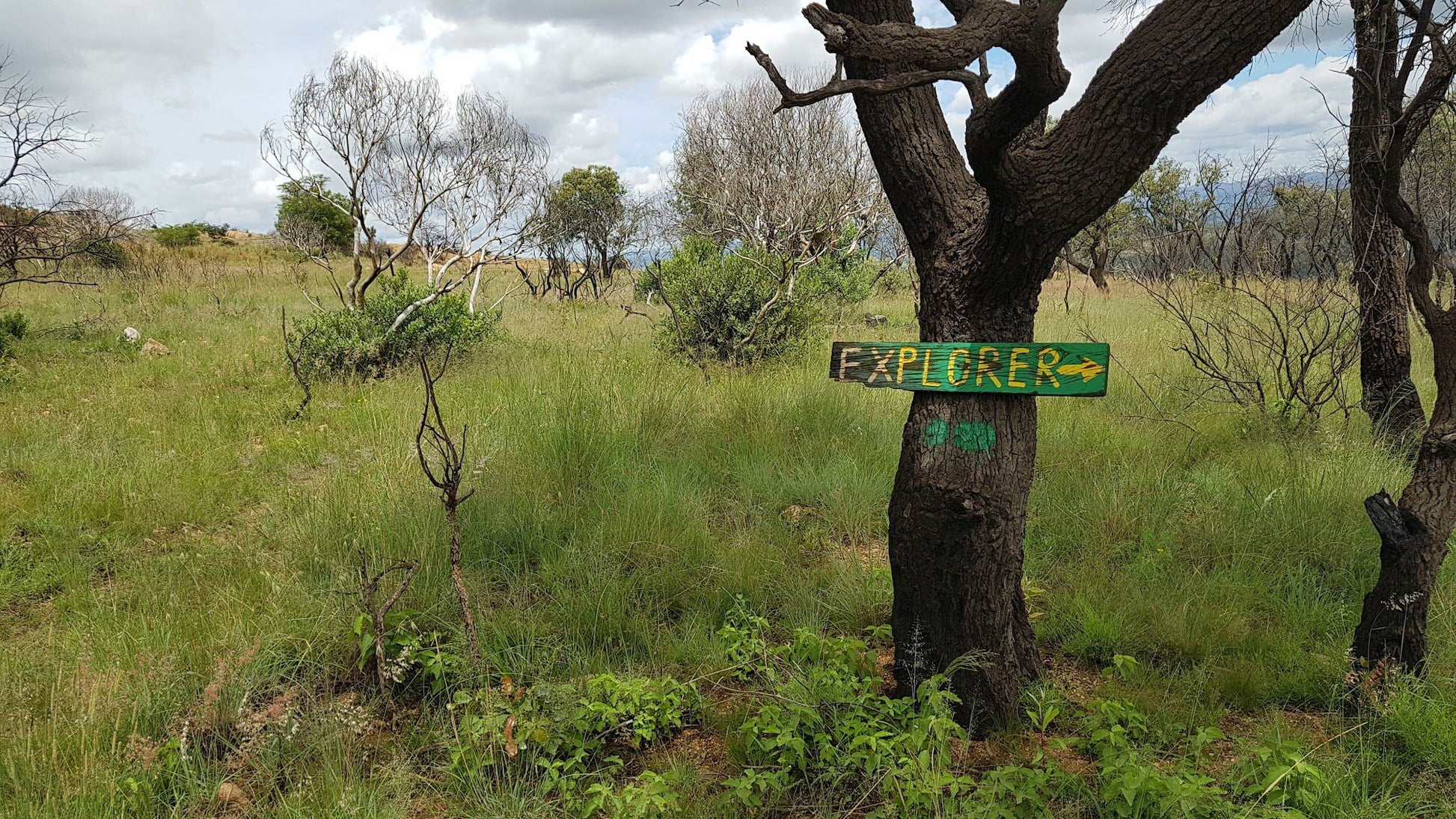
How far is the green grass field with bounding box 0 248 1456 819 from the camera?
2.32m

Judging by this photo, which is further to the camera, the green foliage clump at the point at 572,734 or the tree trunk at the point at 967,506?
the tree trunk at the point at 967,506

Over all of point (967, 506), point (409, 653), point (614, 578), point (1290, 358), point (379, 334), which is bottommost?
point (409, 653)

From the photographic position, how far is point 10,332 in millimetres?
9180

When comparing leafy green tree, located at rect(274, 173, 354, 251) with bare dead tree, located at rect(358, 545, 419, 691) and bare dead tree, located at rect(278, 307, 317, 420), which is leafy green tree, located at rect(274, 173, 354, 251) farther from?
bare dead tree, located at rect(358, 545, 419, 691)

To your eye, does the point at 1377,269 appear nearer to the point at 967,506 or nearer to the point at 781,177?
the point at 967,506

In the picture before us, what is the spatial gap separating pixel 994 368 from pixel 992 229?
0.41 meters

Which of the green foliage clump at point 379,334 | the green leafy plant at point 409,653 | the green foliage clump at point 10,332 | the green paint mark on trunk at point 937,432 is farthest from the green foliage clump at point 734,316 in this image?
the green foliage clump at point 10,332

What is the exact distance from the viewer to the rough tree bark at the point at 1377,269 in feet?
14.3

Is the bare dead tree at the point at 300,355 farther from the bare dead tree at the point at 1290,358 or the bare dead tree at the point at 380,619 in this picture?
the bare dead tree at the point at 1290,358

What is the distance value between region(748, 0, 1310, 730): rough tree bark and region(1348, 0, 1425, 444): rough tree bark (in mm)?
3051

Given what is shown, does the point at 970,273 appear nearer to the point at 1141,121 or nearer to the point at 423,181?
the point at 1141,121

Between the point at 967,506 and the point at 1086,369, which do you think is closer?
the point at 1086,369

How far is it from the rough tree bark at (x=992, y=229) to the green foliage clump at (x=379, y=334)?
5.70 m

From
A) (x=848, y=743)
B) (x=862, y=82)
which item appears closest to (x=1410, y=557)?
(x=848, y=743)
